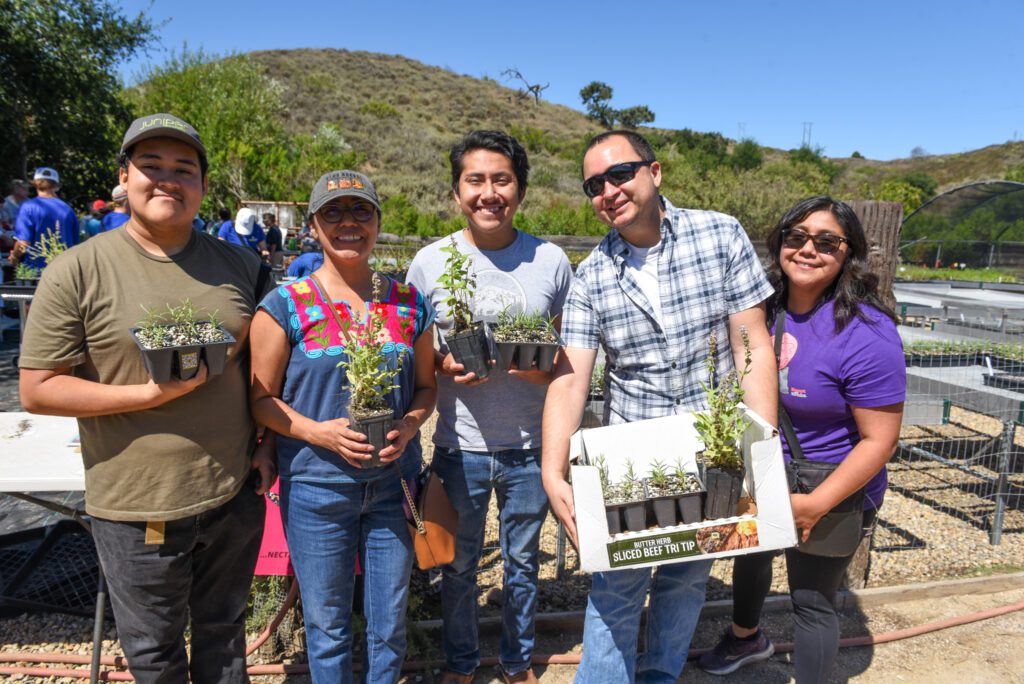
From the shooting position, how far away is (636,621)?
7.02ft

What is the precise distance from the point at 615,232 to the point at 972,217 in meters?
13.2

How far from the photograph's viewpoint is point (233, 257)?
2.16m

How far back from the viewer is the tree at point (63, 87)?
543 inches

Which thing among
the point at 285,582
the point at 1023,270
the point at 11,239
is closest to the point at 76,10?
the point at 11,239

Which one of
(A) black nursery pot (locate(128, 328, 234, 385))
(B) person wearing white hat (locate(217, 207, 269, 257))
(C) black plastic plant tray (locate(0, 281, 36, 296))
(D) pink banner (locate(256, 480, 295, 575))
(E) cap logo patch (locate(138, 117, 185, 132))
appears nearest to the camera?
(A) black nursery pot (locate(128, 328, 234, 385))

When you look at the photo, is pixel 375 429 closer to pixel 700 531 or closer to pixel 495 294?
pixel 495 294

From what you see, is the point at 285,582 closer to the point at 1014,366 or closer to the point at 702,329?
the point at 702,329

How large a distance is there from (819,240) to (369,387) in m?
1.67

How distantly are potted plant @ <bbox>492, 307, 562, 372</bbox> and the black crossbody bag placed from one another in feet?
3.13

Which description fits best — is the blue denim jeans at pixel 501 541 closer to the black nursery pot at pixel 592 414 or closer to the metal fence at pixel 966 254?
the black nursery pot at pixel 592 414

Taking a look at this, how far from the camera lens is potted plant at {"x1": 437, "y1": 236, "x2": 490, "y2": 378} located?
229cm

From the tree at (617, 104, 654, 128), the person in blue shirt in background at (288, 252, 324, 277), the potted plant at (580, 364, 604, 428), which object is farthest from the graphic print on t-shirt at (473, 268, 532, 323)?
the tree at (617, 104, 654, 128)

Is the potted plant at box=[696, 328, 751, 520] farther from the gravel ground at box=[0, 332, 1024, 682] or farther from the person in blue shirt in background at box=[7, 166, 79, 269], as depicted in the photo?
the person in blue shirt in background at box=[7, 166, 79, 269]

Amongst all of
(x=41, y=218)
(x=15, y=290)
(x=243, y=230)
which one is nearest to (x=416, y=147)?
(x=243, y=230)
